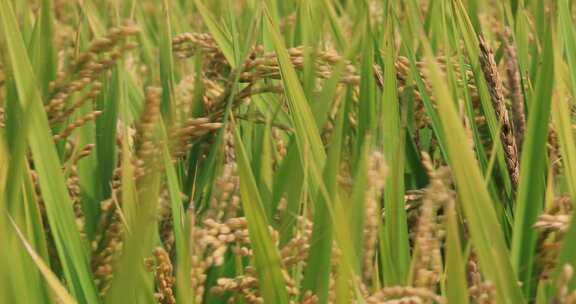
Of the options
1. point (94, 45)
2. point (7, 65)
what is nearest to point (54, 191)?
point (94, 45)

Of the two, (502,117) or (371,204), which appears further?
(502,117)

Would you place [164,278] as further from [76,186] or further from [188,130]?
[76,186]

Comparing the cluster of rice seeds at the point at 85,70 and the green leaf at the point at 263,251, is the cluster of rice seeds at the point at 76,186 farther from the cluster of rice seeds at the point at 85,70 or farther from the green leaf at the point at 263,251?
the green leaf at the point at 263,251

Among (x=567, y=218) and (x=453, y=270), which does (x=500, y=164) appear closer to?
(x=567, y=218)

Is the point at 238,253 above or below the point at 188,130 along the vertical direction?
below

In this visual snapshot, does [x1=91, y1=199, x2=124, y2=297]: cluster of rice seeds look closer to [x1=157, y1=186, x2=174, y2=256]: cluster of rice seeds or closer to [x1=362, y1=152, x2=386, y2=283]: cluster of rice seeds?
[x1=157, y1=186, x2=174, y2=256]: cluster of rice seeds

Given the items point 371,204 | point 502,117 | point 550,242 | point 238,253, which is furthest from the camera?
point 502,117

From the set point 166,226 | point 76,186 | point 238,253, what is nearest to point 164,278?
point 238,253

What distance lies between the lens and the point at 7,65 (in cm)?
115

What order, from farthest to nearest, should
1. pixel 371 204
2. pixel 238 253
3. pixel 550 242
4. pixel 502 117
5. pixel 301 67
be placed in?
1. pixel 301 67
2. pixel 502 117
3. pixel 550 242
4. pixel 238 253
5. pixel 371 204

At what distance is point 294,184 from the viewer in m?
0.99

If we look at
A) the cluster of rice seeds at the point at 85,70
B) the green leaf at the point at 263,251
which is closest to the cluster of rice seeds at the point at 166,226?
the cluster of rice seeds at the point at 85,70

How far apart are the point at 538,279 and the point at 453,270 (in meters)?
0.27

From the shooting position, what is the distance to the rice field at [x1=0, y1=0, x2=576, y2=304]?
73 cm
